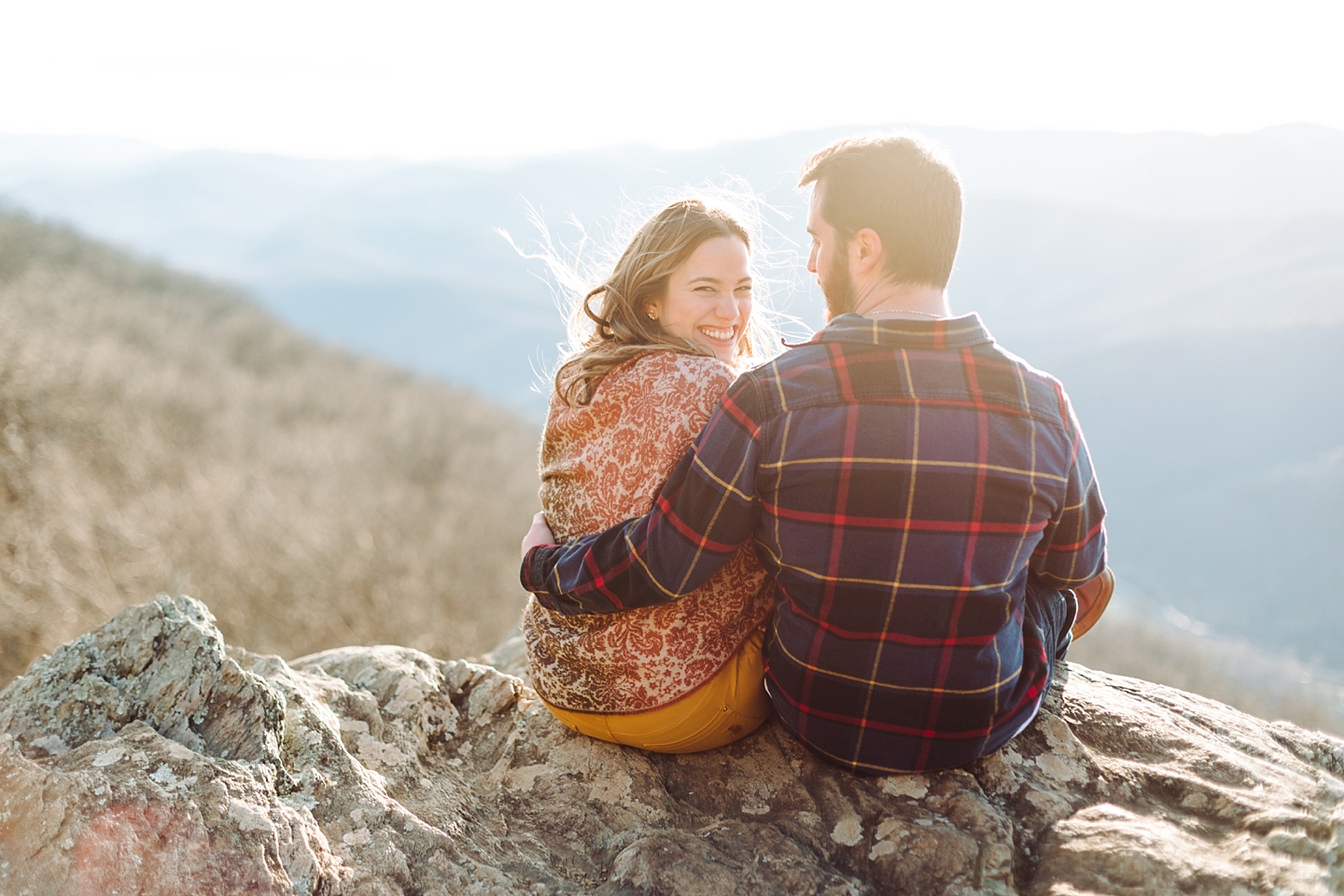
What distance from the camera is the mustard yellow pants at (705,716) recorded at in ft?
6.79

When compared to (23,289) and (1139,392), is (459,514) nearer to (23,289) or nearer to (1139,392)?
(23,289)

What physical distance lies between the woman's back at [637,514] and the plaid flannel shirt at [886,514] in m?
0.11

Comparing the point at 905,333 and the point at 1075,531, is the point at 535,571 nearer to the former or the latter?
the point at 905,333

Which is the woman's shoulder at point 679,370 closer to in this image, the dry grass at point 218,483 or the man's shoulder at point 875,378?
the man's shoulder at point 875,378

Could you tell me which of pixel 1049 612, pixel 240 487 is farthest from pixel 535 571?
pixel 240 487

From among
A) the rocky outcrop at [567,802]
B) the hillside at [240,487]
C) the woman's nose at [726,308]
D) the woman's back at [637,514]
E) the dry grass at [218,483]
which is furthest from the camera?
the hillside at [240,487]

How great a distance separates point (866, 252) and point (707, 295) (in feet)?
1.51

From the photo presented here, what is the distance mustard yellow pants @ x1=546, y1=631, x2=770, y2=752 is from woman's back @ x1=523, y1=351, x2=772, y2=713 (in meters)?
0.03

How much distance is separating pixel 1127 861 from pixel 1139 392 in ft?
207

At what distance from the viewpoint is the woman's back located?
1911 millimetres

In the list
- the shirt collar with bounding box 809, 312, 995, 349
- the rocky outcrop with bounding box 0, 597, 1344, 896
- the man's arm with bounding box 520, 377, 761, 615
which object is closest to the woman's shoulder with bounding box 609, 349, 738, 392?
the man's arm with bounding box 520, 377, 761, 615

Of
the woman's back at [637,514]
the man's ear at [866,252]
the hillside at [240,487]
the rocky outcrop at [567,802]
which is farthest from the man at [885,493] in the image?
the hillside at [240,487]

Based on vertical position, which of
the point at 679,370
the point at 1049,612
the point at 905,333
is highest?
the point at 905,333

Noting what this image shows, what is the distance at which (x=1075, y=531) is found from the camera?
1924mm
